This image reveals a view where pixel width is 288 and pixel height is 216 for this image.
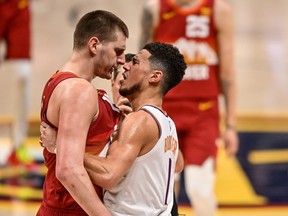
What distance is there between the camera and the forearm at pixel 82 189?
3670 millimetres

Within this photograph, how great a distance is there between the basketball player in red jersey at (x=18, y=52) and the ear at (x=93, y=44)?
4.64m

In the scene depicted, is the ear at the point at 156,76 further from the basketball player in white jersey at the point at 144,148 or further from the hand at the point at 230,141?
the hand at the point at 230,141

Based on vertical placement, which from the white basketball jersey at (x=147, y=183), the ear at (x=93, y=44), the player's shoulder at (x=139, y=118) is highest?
the ear at (x=93, y=44)

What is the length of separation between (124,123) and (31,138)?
5.42 metres

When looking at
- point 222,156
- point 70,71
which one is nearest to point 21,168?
point 222,156

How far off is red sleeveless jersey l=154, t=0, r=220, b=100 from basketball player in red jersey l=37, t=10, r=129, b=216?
2.33 meters

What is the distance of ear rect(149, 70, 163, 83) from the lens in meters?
4.07

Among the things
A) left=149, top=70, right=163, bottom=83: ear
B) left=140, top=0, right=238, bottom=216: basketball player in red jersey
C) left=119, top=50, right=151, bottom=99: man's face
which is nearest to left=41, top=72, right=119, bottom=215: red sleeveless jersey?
left=119, top=50, right=151, bottom=99: man's face

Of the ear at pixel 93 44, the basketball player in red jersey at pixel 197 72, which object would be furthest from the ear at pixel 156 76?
the basketball player in red jersey at pixel 197 72

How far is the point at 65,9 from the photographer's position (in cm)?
1319

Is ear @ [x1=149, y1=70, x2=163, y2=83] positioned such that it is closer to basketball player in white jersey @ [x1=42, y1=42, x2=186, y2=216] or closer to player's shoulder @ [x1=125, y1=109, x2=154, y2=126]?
basketball player in white jersey @ [x1=42, y1=42, x2=186, y2=216]

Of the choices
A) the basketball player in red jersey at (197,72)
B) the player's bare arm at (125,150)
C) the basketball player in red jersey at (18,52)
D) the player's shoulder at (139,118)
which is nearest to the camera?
the player's bare arm at (125,150)

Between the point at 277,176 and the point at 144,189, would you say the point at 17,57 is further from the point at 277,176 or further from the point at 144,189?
the point at 144,189

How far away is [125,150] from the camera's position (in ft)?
12.6
